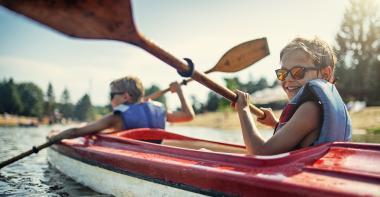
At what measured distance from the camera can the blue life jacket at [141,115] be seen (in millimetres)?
5131

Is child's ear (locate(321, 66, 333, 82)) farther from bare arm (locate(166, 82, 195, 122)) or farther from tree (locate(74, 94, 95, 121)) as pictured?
tree (locate(74, 94, 95, 121))

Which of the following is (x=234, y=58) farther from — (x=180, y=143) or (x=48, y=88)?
(x=48, y=88)

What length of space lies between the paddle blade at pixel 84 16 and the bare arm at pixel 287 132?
1.03 meters

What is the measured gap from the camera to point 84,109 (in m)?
91.9

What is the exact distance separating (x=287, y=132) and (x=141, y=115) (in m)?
3.11

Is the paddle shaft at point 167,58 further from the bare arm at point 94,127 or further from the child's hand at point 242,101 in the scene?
the bare arm at point 94,127

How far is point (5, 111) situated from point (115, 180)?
7250 centimetres

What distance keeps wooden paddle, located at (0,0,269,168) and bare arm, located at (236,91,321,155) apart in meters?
0.63

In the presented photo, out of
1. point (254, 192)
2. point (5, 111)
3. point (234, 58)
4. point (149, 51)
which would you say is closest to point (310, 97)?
point (254, 192)

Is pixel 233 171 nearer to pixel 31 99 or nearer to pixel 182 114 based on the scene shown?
pixel 182 114

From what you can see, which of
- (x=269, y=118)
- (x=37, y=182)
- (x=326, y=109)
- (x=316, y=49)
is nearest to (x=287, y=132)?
(x=326, y=109)

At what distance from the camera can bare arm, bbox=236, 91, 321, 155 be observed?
2.41 metres

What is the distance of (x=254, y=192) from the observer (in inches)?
90.0

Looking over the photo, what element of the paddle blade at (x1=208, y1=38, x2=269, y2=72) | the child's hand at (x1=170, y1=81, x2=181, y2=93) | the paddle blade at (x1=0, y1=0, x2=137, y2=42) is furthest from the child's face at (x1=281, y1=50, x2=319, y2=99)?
the child's hand at (x1=170, y1=81, x2=181, y2=93)
